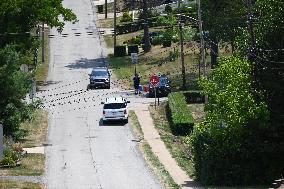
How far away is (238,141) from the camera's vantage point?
44.3 metres

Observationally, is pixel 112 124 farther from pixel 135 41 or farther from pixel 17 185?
pixel 135 41

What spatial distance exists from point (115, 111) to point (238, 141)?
17.2 metres

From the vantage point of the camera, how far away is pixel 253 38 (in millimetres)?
45156

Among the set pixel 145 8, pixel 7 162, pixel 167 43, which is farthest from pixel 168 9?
pixel 7 162

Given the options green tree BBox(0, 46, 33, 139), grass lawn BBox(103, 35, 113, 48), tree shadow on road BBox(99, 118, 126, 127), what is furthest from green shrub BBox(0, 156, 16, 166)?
grass lawn BBox(103, 35, 113, 48)

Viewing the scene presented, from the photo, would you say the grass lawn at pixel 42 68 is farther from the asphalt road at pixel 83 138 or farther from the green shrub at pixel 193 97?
the green shrub at pixel 193 97

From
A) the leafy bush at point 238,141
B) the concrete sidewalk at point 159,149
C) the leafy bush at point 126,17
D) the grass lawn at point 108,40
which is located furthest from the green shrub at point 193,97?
the leafy bush at point 126,17

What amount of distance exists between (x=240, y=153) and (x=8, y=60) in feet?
52.4

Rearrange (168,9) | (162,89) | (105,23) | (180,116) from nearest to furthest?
1. (180,116)
2. (162,89)
3. (168,9)
4. (105,23)

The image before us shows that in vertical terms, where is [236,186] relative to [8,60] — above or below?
below

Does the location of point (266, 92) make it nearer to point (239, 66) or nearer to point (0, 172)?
point (239, 66)

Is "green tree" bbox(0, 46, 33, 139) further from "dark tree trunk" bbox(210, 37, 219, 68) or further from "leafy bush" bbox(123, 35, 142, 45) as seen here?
"leafy bush" bbox(123, 35, 142, 45)

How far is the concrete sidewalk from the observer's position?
4432 cm

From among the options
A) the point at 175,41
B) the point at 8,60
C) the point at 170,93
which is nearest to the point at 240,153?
the point at 8,60
